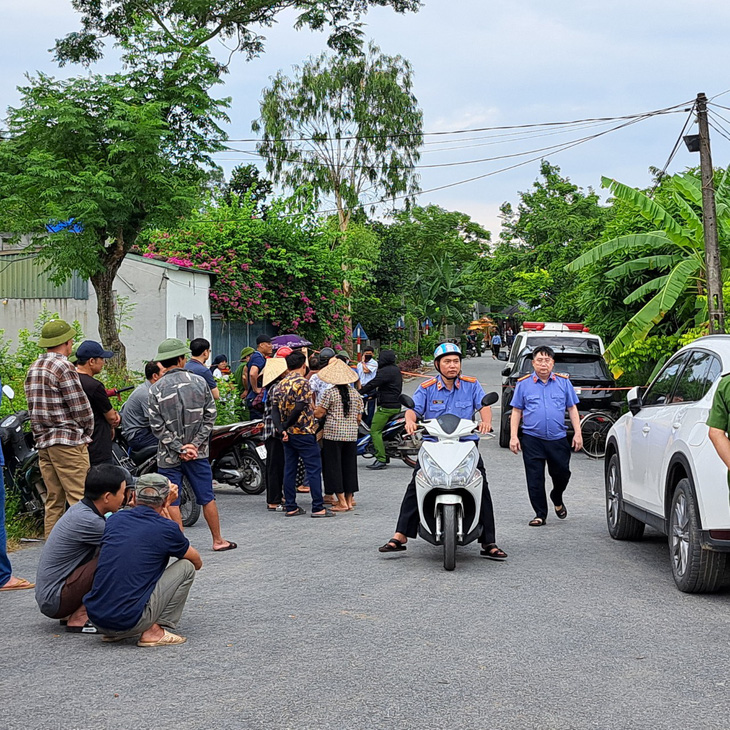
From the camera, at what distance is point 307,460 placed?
444 inches

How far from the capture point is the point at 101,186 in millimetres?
16031

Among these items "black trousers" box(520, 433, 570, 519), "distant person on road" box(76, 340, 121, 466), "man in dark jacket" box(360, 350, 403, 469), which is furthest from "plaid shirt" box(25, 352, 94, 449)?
"man in dark jacket" box(360, 350, 403, 469)

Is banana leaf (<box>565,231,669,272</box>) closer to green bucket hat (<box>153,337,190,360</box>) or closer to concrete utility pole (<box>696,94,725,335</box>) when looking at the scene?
concrete utility pole (<box>696,94,725,335</box>)

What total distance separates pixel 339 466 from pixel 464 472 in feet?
12.1

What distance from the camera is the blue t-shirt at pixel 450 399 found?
8883 mm

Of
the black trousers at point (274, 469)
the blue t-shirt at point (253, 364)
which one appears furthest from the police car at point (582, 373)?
the black trousers at point (274, 469)

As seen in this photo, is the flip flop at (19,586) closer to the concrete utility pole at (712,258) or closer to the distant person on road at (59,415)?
the distant person on road at (59,415)

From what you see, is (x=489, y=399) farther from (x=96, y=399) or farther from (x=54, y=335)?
(x=54, y=335)

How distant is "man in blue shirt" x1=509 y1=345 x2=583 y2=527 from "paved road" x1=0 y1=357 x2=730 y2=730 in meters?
1.09

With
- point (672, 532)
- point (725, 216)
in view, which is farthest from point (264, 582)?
point (725, 216)

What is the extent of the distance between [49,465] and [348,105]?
3904 centimetres

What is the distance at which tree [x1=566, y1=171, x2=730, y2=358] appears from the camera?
65.3ft

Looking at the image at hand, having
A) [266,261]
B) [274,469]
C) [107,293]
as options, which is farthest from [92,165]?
[266,261]

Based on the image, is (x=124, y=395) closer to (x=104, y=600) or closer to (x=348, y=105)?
(x=104, y=600)
